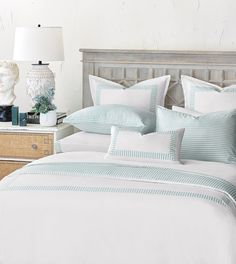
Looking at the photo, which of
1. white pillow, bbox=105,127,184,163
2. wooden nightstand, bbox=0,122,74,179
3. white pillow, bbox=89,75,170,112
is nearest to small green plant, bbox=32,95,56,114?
wooden nightstand, bbox=0,122,74,179

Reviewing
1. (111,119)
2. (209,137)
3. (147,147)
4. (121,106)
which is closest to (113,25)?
(121,106)

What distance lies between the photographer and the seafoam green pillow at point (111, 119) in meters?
4.28

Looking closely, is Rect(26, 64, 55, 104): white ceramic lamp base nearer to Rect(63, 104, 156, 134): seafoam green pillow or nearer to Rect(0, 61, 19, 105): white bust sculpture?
Rect(0, 61, 19, 105): white bust sculpture

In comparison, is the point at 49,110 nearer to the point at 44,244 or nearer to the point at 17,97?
the point at 17,97

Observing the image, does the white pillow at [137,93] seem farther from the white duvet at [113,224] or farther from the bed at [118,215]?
the white duvet at [113,224]

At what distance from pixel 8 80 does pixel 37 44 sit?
0.40m

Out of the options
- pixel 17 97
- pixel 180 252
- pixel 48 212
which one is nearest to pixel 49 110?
pixel 17 97

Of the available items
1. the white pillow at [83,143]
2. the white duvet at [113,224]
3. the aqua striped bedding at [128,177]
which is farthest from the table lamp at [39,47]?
the white duvet at [113,224]

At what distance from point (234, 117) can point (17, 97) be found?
1851mm

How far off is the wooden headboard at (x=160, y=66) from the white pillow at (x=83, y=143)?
569 mm

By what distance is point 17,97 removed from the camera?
201 inches

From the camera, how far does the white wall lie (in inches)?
182

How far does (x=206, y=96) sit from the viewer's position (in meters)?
4.39

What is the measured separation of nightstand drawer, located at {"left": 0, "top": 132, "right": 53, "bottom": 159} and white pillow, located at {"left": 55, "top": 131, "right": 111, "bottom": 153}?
0.65 feet
